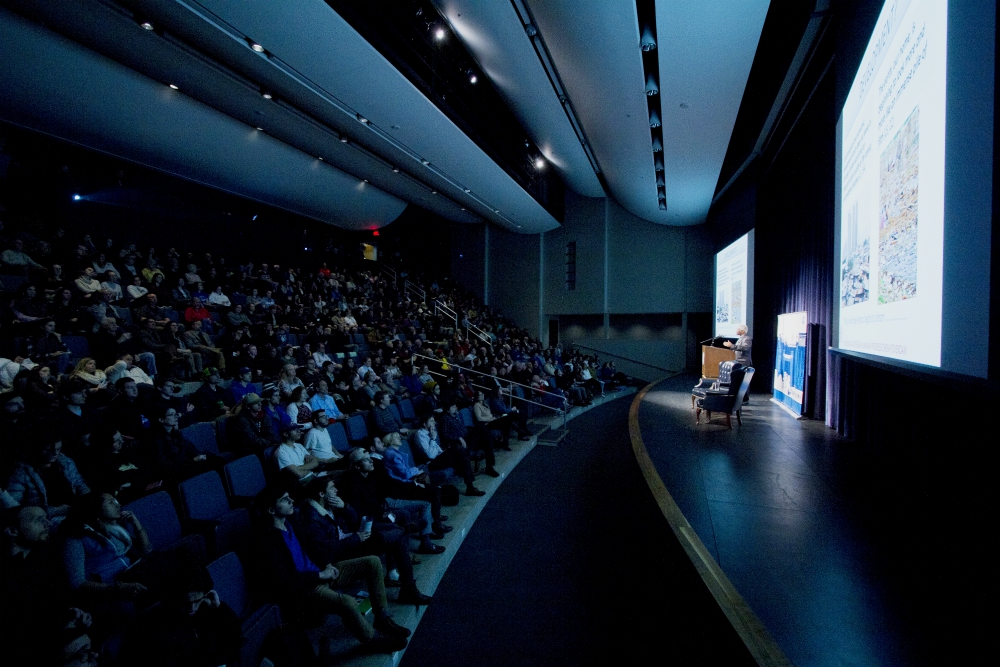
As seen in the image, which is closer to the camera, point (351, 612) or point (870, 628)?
point (870, 628)

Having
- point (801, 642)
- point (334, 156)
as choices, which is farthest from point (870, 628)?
point (334, 156)

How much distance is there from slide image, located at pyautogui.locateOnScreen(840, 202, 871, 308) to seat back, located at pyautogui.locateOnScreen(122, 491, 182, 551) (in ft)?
14.6

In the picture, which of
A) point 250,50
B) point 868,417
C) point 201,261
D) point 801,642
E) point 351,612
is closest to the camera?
point 801,642

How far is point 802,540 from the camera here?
86.7 inches

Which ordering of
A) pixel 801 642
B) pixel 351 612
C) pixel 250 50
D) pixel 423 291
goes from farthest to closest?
pixel 423 291, pixel 250 50, pixel 351 612, pixel 801 642

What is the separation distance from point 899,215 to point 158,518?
13.9 feet

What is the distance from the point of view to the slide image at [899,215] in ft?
7.27

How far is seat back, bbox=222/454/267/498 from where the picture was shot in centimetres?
299

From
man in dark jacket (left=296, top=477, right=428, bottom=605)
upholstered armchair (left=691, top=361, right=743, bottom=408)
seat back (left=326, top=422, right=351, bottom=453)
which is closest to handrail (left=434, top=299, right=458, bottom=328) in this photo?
upholstered armchair (left=691, top=361, right=743, bottom=408)

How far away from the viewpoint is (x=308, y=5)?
461 cm

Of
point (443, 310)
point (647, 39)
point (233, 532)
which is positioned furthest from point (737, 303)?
point (233, 532)

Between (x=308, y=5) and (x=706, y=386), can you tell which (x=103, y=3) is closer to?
(x=308, y=5)

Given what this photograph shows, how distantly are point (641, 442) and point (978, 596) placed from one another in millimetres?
2643

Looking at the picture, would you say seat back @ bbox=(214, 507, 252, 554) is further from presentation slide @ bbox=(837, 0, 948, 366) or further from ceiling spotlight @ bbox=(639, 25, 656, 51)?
ceiling spotlight @ bbox=(639, 25, 656, 51)
